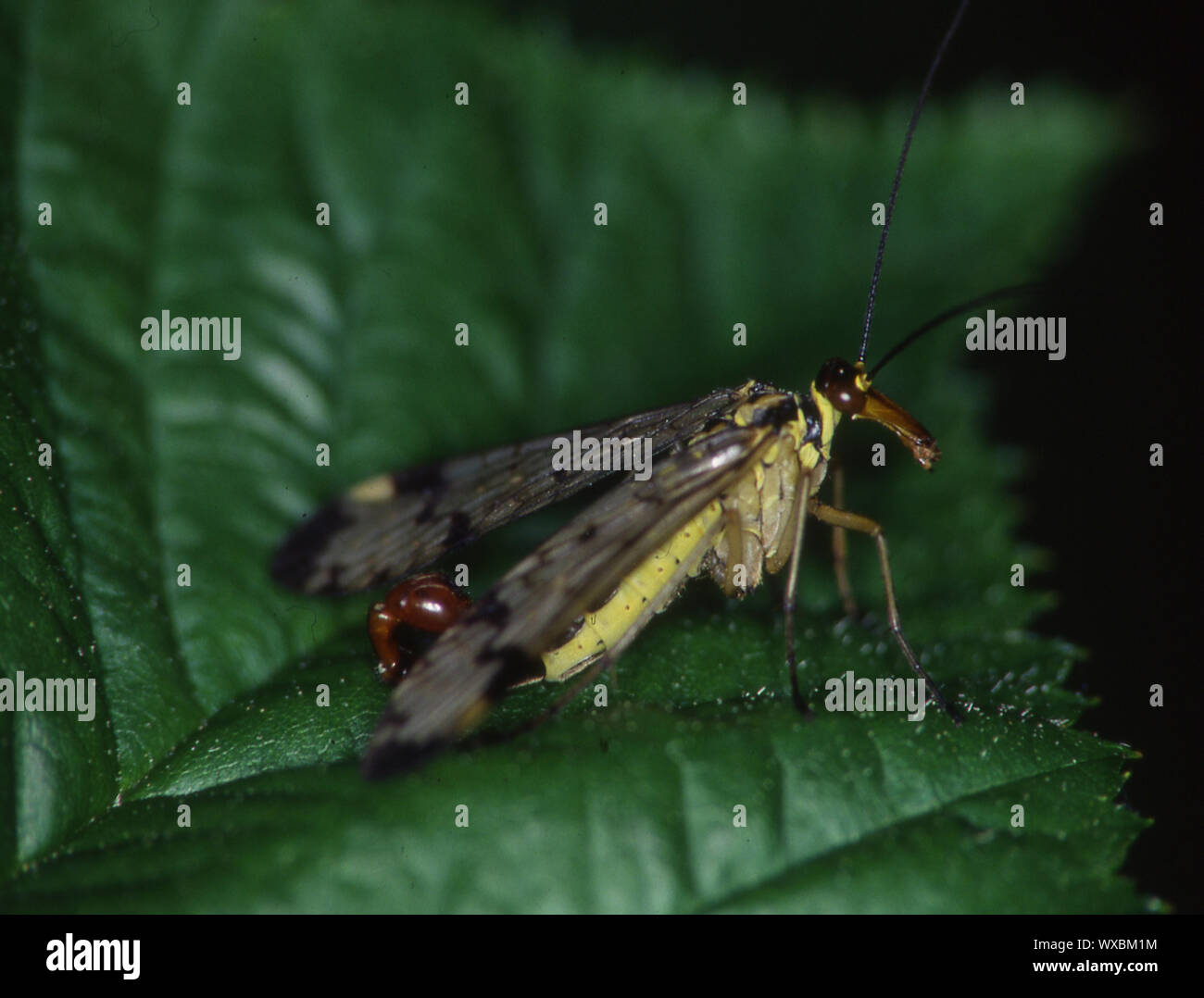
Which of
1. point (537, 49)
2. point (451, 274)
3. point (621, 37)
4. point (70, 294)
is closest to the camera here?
point (70, 294)

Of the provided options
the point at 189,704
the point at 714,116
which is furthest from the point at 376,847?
the point at 714,116

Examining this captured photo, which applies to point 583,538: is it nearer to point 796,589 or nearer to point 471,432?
point 796,589

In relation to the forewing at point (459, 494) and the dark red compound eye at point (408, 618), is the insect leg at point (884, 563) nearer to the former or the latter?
the forewing at point (459, 494)

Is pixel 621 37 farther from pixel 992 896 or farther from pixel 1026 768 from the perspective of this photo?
pixel 992 896

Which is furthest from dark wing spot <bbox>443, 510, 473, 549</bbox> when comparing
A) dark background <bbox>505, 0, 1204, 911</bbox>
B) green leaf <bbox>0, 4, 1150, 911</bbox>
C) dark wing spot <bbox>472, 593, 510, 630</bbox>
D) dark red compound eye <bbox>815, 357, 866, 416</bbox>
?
dark background <bbox>505, 0, 1204, 911</bbox>

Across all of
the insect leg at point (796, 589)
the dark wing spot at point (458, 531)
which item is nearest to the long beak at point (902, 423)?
the insect leg at point (796, 589)

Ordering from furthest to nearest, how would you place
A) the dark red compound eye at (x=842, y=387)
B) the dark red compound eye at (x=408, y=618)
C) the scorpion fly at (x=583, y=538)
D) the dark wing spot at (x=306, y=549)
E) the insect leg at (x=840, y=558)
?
the insect leg at (x=840, y=558) < the dark red compound eye at (x=842, y=387) < the dark wing spot at (x=306, y=549) < the dark red compound eye at (x=408, y=618) < the scorpion fly at (x=583, y=538)
